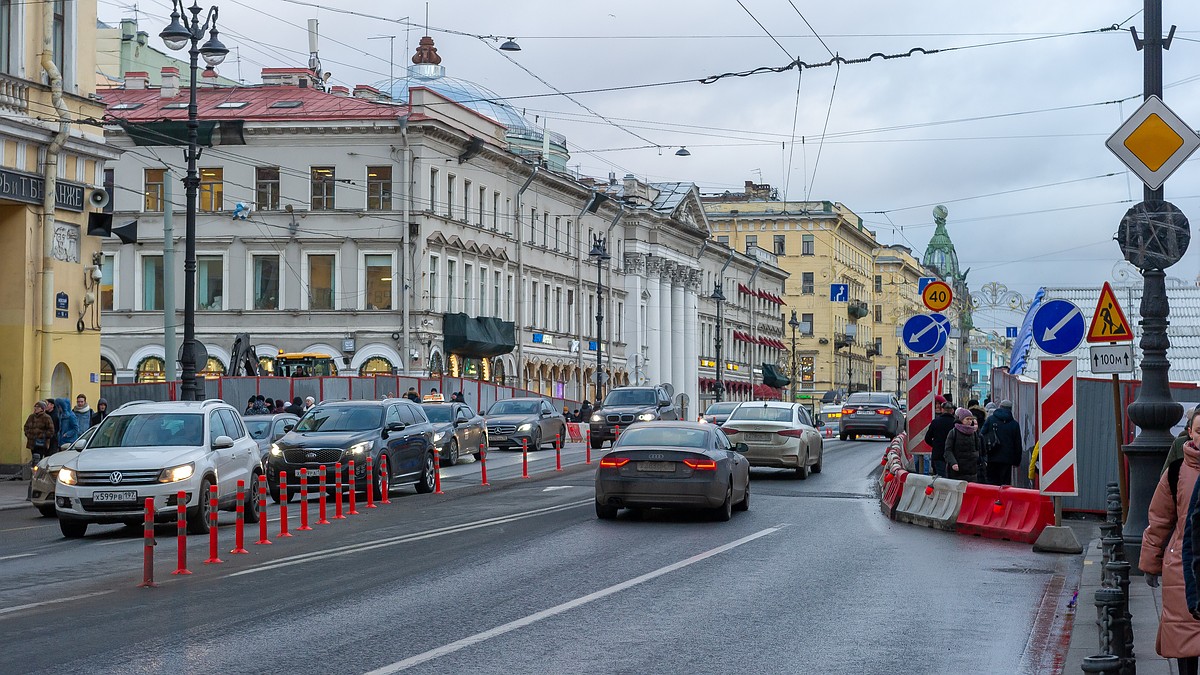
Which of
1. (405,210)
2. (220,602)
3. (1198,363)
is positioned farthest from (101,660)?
(405,210)

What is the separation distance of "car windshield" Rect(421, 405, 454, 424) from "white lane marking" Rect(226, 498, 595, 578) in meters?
15.4

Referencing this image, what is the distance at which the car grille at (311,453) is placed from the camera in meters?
26.5

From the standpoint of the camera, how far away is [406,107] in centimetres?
6303

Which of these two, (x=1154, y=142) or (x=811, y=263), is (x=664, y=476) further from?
(x=811, y=263)

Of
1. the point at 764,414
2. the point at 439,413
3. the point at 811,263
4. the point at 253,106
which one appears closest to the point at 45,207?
the point at 439,413

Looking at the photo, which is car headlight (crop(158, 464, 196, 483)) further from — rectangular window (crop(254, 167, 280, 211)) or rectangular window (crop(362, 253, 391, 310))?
rectangular window (crop(254, 167, 280, 211))

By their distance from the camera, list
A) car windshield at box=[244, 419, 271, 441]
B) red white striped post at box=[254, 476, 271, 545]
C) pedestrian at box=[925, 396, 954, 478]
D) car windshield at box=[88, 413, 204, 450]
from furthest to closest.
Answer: car windshield at box=[244, 419, 271, 441] < pedestrian at box=[925, 396, 954, 478] < car windshield at box=[88, 413, 204, 450] < red white striped post at box=[254, 476, 271, 545]

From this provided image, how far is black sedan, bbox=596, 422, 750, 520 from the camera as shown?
20.9 metres

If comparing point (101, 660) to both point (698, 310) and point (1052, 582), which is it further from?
point (698, 310)

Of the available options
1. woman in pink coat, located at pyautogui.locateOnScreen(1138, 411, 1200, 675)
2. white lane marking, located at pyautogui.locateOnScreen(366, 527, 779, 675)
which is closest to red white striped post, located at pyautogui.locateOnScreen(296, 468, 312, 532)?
white lane marking, located at pyautogui.locateOnScreen(366, 527, 779, 675)

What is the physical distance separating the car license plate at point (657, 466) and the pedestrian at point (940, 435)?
538 cm

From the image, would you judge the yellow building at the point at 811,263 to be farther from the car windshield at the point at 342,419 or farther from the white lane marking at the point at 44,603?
the white lane marking at the point at 44,603

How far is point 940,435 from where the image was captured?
24.5m

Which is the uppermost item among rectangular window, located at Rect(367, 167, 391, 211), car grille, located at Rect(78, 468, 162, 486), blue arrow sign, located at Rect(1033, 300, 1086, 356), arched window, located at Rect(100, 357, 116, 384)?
rectangular window, located at Rect(367, 167, 391, 211)
